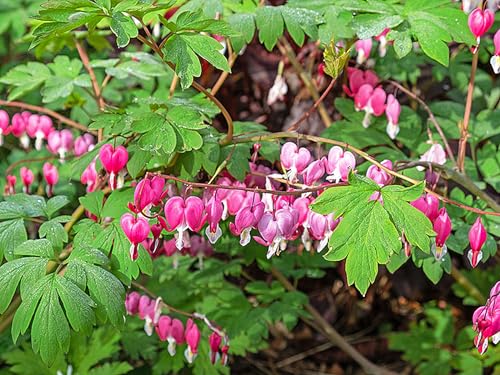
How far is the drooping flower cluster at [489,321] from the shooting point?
5.33ft

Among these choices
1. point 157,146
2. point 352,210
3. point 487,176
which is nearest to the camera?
point 352,210

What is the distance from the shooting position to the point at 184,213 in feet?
5.61

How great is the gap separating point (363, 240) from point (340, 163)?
30 centimetres

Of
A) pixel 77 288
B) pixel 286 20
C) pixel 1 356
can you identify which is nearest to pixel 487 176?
pixel 286 20

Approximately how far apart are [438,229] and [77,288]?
84cm

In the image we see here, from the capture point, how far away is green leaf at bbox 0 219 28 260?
6.01ft

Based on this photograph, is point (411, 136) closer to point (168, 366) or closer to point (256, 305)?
point (256, 305)

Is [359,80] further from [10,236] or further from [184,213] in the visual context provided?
[10,236]

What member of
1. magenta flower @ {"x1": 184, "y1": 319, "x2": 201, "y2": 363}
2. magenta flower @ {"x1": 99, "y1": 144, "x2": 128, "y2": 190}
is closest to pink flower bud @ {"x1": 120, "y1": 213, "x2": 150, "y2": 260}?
magenta flower @ {"x1": 99, "y1": 144, "x2": 128, "y2": 190}

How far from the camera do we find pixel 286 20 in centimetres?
203

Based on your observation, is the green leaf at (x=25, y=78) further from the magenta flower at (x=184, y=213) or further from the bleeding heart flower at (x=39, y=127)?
the magenta flower at (x=184, y=213)

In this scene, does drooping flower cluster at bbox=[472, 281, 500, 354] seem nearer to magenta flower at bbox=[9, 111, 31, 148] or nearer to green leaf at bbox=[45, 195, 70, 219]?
green leaf at bbox=[45, 195, 70, 219]

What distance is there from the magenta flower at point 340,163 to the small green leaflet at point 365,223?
0.75ft

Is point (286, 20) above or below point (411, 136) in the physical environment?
above
